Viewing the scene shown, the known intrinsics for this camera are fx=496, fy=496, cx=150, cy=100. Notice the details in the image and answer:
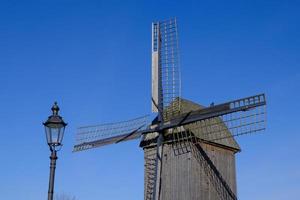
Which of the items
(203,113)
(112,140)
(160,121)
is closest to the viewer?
(203,113)

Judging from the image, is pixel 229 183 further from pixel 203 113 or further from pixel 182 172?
pixel 203 113

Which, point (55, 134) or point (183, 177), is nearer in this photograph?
point (55, 134)

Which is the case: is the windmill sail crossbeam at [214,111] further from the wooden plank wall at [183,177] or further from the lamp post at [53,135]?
the lamp post at [53,135]

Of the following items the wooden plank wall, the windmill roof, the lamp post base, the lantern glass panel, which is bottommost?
the lamp post base

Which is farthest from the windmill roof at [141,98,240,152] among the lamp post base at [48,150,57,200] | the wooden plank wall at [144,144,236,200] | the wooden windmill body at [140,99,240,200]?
the lamp post base at [48,150,57,200]

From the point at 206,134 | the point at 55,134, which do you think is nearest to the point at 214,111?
the point at 206,134

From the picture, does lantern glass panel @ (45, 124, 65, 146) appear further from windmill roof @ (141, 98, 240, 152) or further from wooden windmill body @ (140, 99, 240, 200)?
windmill roof @ (141, 98, 240, 152)

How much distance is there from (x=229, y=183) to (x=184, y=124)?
4.61 meters

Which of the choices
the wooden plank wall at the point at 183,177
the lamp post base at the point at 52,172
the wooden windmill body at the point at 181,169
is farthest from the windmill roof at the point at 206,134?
the lamp post base at the point at 52,172

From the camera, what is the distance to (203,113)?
18.2 metres

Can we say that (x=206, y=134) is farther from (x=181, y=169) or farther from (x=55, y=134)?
(x=55, y=134)

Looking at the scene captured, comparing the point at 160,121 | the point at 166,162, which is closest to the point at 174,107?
the point at 160,121

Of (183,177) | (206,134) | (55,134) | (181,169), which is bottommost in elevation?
(55,134)

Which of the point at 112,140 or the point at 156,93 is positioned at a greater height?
the point at 156,93
